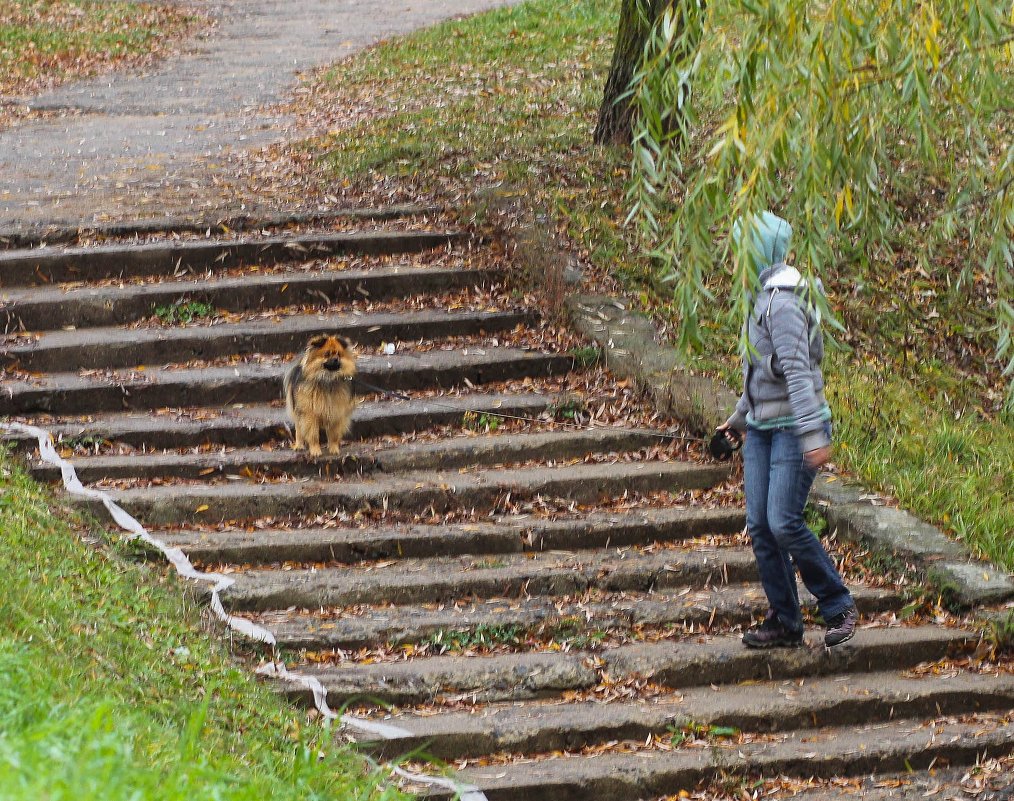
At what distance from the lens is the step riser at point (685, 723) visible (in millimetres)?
5355

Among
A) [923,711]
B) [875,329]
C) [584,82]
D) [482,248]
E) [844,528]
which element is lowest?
[923,711]

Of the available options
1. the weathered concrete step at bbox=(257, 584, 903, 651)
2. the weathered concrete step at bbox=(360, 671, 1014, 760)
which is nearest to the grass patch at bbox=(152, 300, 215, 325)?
the weathered concrete step at bbox=(257, 584, 903, 651)

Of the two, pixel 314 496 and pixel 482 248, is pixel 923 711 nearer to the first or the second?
pixel 314 496

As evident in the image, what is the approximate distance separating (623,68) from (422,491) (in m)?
5.32

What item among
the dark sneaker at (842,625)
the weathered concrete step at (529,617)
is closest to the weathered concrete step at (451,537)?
the weathered concrete step at (529,617)

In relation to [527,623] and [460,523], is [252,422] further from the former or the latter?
[527,623]

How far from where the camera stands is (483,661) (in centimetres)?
587

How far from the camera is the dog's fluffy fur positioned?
7023 mm

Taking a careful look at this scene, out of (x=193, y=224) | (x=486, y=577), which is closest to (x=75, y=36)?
(x=193, y=224)

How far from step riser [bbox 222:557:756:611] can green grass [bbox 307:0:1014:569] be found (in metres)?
1.26

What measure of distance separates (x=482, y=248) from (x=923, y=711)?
5.19 metres

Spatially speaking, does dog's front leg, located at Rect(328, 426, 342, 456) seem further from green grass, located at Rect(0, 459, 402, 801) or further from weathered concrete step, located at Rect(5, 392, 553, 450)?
green grass, located at Rect(0, 459, 402, 801)

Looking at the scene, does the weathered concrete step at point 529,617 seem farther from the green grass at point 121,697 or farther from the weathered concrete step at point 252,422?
the weathered concrete step at point 252,422

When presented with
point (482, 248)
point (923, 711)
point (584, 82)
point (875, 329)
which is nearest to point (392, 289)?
point (482, 248)
